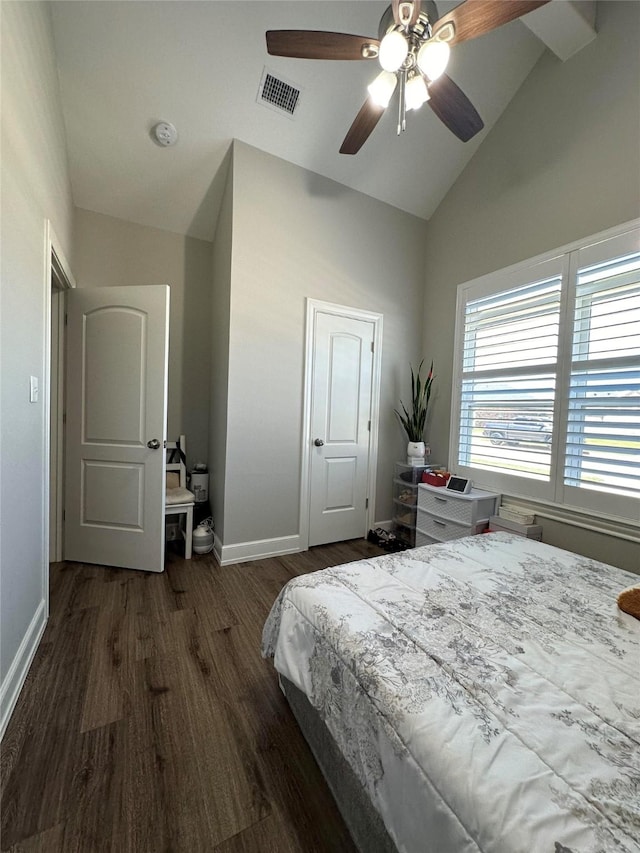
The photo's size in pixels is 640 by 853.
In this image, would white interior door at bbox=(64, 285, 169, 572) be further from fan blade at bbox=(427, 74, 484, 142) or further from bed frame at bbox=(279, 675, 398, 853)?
fan blade at bbox=(427, 74, 484, 142)

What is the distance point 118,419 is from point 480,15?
277 centimetres

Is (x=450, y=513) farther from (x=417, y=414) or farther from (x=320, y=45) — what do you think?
(x=320, y=45)

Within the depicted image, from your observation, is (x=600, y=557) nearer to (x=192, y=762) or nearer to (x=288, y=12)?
(x=192, y=762)

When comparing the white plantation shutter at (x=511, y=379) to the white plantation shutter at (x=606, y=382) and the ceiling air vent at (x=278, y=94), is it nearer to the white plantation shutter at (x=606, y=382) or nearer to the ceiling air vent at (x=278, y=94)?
the white plantation shutter at (x=606, y=382)

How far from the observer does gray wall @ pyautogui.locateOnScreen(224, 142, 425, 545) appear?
8.40ft

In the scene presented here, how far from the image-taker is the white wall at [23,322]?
1304 mm

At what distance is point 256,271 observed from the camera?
259 cm

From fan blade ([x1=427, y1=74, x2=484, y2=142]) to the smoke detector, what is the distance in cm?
180

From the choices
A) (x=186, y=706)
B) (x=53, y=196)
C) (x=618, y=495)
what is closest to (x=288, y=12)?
(x=53, y=196)

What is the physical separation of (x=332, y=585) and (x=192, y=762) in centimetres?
75

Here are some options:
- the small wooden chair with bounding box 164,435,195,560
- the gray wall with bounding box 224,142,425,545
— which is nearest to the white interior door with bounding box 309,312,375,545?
the gray wall with bounding box 224,142,425,545

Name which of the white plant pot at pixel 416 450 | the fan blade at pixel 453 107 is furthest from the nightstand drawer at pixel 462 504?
the fan blade at pixel 453 107

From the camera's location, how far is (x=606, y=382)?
2012mm

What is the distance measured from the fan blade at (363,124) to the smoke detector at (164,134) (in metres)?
1.34
